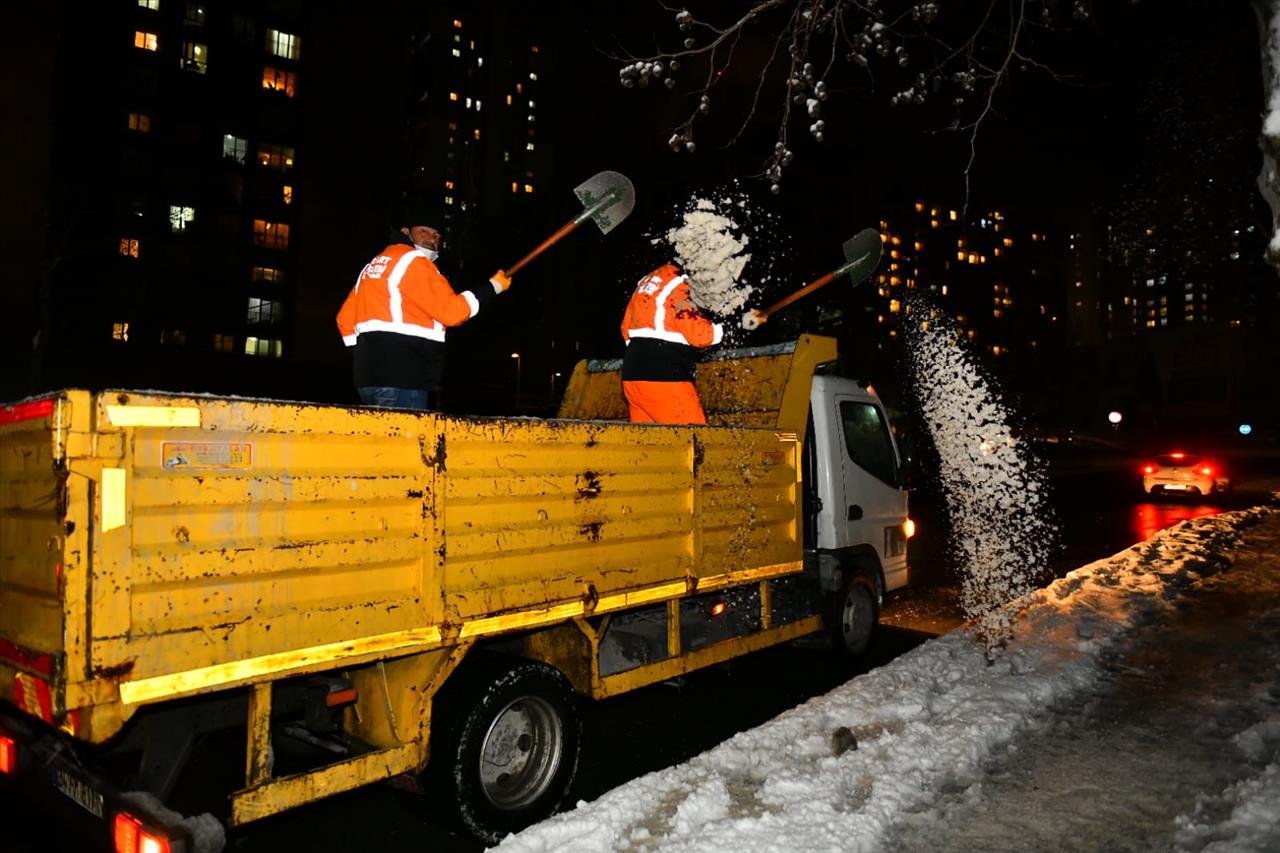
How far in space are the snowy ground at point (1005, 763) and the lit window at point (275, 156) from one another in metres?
59.0

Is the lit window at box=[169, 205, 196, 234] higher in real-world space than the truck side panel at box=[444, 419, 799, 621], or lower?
higher

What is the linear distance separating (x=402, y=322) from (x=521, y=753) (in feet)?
7.42

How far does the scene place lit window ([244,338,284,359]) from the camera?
53444mm

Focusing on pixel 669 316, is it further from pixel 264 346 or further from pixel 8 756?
pixel 264 346

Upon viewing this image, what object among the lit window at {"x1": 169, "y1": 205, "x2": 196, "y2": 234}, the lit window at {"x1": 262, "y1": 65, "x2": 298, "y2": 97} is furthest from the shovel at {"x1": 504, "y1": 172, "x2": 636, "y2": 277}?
the lit window at {"x1": 262, "y1": 65, "x2": 298, "y2": 97}

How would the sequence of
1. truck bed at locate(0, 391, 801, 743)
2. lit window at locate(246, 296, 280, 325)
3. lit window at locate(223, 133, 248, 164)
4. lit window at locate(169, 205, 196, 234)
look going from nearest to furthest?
1. truck bed at locate(0, 391, 801, 743)
2. lit window at locate(169, 205, 196, 234)
3. lit window at locate(223, 133, 248, 164)
4. lit window at locate(246, 296, 280, 325)

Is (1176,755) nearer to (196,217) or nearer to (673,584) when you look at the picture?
(673,584)

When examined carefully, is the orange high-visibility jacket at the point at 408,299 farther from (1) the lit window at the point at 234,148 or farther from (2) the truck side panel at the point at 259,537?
(1) the lit window at the point at 234,148

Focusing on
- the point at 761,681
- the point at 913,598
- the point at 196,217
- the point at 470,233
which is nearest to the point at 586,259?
the point at 470,233

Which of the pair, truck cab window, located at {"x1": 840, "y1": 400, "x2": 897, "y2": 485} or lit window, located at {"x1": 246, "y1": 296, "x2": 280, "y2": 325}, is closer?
truck cab window, located at {"x1": 840, "y1": 400, "x2": 897, "y2": 485}

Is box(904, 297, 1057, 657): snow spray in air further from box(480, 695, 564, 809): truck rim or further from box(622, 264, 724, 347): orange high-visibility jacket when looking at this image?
box(480, 695, 564, 809): truck rim

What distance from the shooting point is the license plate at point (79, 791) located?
279 centimetres

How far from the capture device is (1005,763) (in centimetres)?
415

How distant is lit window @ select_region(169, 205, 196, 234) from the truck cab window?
5464 cm
